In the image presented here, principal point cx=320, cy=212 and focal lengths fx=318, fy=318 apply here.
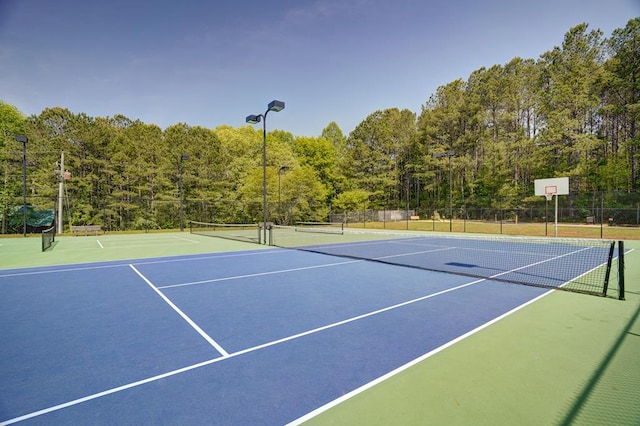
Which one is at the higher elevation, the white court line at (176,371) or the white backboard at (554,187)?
the white backboard at (554,187)

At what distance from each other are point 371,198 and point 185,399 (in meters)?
48.6

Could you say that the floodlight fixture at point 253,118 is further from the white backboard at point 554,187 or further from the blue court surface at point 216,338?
the white backboard at point 554,187

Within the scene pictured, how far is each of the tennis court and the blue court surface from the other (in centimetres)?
2

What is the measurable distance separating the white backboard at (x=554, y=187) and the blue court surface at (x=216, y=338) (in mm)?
18217

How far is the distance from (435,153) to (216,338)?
81.9 ft

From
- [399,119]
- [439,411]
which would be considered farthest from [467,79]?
[439,411]

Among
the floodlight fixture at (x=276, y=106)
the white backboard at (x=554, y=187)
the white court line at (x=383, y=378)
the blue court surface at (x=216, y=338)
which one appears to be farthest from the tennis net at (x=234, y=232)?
the white backboard at (x=554, y=187)

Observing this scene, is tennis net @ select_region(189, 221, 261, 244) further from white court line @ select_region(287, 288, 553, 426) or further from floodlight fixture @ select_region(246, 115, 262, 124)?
white court line @ select_region(287, 288, 553, 426)

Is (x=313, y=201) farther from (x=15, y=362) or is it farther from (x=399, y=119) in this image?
(x=15, y=362)

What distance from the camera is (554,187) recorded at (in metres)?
21.5

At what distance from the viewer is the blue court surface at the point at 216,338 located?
→ 9.31 ft

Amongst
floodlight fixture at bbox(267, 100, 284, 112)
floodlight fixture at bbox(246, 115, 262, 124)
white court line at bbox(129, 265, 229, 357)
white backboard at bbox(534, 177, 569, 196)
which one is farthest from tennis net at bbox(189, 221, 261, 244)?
white backboard at bbox(534, 177, 569, 196)

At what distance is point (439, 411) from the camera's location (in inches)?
106

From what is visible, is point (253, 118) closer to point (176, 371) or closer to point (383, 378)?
point (176, 371)
